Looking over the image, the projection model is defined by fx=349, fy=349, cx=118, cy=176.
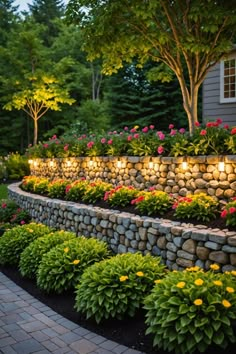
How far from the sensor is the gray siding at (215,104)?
778 cm

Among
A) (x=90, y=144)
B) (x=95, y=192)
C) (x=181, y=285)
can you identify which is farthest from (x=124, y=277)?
(x=90, y=144)

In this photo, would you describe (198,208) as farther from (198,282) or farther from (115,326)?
(115,326)

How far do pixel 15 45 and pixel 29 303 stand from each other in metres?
14.0

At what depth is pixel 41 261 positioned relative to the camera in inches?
173

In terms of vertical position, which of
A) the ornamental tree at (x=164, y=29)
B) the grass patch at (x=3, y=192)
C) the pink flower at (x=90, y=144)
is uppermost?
the ornamental tree at (x=164, y=29)

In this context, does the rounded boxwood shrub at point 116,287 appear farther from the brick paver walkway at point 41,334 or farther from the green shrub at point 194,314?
Answer: the green shrub at point 194,314

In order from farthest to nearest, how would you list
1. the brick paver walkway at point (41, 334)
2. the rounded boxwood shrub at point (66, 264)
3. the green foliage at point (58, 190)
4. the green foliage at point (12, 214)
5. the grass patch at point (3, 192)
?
the grass patch at point (3, 192)
the green foliage at point (12, 214)
the green foliage at point (58, 190)
the rounded boxwood shrub at point (66, 264)
the brick paver walkway at point (41, 334)

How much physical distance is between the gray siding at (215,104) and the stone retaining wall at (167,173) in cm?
272

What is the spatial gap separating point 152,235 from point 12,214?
4.41 m

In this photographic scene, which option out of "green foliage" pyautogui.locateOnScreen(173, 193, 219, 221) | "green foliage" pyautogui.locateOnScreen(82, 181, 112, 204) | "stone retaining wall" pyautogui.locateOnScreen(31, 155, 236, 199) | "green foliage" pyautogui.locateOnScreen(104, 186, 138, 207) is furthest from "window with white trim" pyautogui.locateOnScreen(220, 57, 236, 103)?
"green foliage" pyautogui.locateOnScreen(173, 193, 219, 221)

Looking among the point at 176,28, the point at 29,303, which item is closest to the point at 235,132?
the point at 176,28

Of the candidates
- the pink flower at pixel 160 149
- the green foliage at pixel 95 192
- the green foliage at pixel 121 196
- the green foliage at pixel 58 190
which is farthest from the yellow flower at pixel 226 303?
the green foliage at pixel 58 190

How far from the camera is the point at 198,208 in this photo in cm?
420

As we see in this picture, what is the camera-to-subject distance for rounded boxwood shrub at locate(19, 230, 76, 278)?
4590 mm
